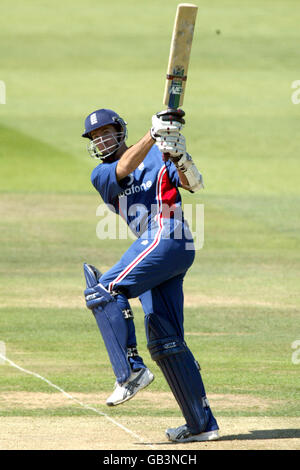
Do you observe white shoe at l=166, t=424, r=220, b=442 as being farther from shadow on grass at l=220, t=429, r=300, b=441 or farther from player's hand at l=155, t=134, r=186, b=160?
player's hand at l=155, t=134, r=186, b=160

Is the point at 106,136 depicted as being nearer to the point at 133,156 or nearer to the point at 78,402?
the point at 133,156

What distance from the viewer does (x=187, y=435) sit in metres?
7.04

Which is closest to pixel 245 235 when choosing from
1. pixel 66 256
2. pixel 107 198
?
pixel 66 256

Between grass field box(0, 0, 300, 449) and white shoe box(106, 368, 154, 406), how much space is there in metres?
0.33

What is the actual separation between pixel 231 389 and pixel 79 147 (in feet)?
76.6

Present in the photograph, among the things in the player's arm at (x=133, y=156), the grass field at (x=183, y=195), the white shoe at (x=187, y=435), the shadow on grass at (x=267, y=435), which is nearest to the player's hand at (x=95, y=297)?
the player's arm at (x=133, y=156)

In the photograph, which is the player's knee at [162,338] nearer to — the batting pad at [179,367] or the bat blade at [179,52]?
the batting pad at [179,367]

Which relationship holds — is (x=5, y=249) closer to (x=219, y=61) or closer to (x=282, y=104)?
(x=282, y=104)

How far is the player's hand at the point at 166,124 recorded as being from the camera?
6.60 meters

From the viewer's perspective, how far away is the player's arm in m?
6.71

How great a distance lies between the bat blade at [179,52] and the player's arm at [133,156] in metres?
0.33

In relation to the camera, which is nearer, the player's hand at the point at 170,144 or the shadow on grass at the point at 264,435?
the player's hand at the point at 170,144

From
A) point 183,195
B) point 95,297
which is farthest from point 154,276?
point 183,195

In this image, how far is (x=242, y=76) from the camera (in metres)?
40.5
